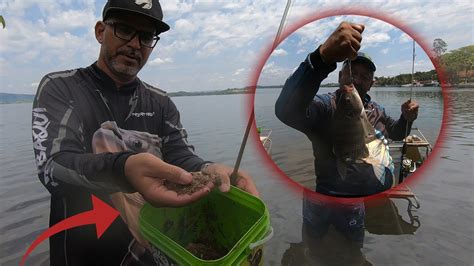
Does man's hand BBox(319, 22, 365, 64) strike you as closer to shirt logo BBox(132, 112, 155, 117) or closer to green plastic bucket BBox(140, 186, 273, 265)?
green plastic bucket BBox(140, 186, 273, 265)

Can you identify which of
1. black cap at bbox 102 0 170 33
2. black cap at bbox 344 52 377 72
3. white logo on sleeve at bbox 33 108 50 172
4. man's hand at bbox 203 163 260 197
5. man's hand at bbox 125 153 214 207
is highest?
black cap at bbox 102 0 170 33

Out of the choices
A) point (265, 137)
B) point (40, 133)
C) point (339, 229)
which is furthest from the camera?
point (339, 229)

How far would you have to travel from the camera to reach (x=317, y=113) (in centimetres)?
250

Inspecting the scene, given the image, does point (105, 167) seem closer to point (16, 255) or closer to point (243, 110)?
point (243, 110)

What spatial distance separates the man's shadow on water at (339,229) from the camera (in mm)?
3318

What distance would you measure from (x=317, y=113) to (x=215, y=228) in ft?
3.82

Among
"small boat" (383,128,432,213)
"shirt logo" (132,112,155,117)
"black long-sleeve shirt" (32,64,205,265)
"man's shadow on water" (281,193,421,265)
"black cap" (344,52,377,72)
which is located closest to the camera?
"black long-sleeve shirt" (32,64,205,265)

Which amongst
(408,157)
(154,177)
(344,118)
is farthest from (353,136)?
(408,157)

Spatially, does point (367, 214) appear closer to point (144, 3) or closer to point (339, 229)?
point (339, 229)

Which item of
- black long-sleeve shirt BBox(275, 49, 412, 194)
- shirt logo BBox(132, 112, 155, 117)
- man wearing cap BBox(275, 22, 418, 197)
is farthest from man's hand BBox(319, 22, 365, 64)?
shirt logo BBox(132, 112, 155, 117)

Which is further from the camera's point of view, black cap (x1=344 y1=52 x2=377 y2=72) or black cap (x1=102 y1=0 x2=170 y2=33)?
black cap (x1=344 y1=52 x2=377 y2=72)

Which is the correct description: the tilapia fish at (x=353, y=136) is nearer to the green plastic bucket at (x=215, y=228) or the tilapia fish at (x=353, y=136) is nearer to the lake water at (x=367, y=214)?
the lake water at (x=367, y=214)

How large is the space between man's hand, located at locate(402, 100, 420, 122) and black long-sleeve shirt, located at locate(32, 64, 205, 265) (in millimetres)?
1474

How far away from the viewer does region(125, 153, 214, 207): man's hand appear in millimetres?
1342
